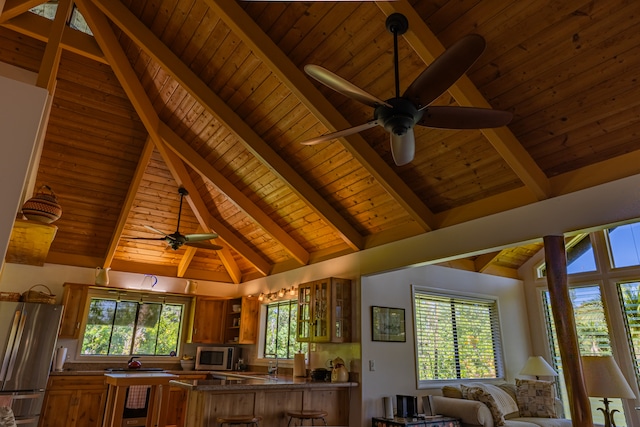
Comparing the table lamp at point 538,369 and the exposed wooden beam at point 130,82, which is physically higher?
the exposed wooden beam at point 130,82

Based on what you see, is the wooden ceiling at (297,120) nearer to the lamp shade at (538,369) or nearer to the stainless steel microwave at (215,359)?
the lamp shade at (538,369)

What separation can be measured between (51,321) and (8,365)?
687 mm

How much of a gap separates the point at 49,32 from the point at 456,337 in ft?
22.5

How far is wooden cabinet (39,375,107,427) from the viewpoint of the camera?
6094 millimetres

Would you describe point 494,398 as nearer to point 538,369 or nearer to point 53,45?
point 538,369

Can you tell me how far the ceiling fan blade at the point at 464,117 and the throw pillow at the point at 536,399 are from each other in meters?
4.63

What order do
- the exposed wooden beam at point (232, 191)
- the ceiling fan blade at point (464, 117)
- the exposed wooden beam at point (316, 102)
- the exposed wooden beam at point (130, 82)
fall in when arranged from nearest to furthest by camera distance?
the ceiling fan blade at point (464, 117), the exposed wooden beam at point (316, 102), the exposed wooden beam at point (130, 82), the exposed wooden beam at point (232, 191)

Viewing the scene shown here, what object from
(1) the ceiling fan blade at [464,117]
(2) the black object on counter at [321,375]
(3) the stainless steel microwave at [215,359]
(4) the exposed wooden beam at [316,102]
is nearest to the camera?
(1) the ceiling fan blade at [464,117]

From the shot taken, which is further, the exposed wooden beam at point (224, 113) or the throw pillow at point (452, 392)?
the throw pillow at point (452, 392)

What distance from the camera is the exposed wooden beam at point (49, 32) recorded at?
16.4ft

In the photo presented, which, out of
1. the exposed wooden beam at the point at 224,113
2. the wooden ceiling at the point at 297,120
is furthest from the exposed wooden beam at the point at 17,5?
the exposed wooden beam at the point at 224,113

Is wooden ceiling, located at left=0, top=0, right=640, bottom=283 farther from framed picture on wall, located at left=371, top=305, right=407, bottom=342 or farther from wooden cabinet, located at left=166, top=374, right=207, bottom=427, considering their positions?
wooden cabinet, located at left=166, top=374, right=207, bottom=427

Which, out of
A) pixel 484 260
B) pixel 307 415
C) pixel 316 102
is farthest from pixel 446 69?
pixel 484 260

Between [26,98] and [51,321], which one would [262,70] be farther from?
[51,321]
